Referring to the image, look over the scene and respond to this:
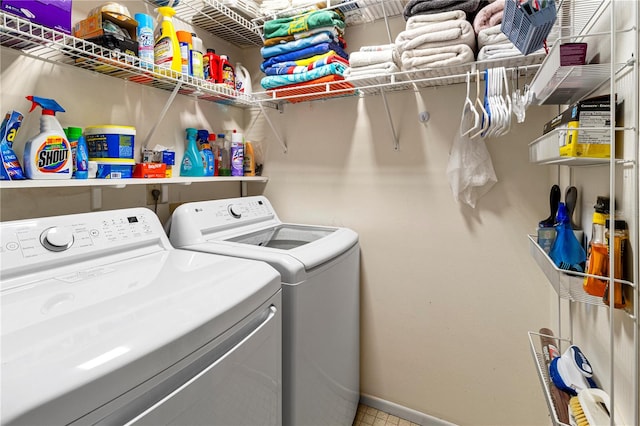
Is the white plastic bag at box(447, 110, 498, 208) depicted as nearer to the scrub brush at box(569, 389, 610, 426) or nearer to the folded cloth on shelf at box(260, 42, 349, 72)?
the folded cloth on shelf at box(260, 42, 349, 72)

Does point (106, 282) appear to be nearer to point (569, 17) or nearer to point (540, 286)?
point (569, 17)

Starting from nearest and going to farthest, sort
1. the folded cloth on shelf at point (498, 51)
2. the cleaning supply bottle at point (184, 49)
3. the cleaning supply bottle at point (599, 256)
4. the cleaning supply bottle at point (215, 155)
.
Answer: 1. the cleaning supply bottle at point (599, 256)
2. the folded cloth on shelf at point (498, 51)
3. the cleaning supply bottle at point (184, 49)
4. the cleaning supply bottle at point (215, 155)

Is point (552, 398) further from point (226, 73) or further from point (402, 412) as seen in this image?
point (226, 73)

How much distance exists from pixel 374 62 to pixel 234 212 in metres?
1.04

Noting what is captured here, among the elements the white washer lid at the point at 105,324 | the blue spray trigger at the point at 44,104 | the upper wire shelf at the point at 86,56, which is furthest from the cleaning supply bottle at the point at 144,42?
the white washer lid at the point at 105,324

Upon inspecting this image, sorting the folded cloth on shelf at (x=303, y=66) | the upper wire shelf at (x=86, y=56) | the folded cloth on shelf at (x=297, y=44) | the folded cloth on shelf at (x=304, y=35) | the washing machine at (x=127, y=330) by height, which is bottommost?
the washing machine at (x=127, y=330)

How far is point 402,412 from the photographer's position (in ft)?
6.48

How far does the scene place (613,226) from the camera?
76 cm

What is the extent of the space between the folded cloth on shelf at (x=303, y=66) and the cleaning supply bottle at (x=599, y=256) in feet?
4.33

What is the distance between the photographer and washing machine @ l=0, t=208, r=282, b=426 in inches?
23.2

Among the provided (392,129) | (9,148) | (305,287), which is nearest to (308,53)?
(392,129)

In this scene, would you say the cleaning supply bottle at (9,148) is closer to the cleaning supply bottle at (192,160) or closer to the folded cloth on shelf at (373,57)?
the cleaning supply bottle at (192,160)

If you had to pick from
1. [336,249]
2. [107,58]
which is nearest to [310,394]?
[336,249]

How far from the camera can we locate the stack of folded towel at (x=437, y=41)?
140 centimetres
